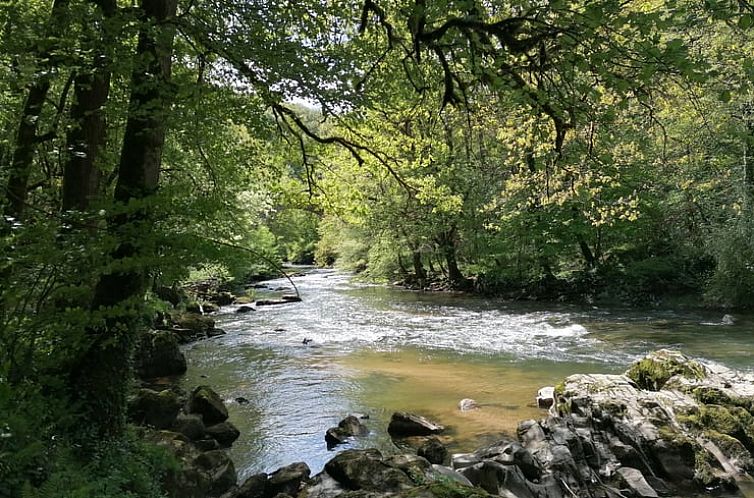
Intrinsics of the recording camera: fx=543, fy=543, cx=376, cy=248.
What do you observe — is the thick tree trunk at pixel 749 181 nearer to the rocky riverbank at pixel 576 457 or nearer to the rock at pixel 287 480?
the rocky riverbank at pixel 576 457

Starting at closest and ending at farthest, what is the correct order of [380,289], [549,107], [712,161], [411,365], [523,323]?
[549,107] < [411,365] < [712,161] < [523,323] < [380,289]

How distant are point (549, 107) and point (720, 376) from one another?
6.82m

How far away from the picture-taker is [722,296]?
57.9 ft

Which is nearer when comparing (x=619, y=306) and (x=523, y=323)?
(x=523, y=323)

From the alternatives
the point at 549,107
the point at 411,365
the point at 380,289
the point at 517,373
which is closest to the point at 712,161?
the point at 517,373

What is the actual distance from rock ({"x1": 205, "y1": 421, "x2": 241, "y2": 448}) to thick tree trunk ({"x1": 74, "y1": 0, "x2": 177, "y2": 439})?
268 centimetres

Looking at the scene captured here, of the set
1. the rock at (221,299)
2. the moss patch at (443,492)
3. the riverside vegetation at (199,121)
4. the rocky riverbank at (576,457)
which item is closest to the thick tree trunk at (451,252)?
the rock at (221,299)

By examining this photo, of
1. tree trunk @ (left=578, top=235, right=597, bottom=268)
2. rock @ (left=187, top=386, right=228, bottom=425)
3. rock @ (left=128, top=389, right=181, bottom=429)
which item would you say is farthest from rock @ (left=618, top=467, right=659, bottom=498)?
tree trunk @ (left=578, top=235, right=597, bottom=268)

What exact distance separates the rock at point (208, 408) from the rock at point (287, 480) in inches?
94.3

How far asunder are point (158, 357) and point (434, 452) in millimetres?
6687

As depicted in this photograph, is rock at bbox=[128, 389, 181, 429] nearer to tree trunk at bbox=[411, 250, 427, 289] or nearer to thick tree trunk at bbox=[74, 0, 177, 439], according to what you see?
thick tree trunk at bbox=[74, 0, 177, 439]

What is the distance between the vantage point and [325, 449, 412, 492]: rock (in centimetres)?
524

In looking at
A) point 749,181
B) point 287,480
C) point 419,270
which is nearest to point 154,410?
point 287,480

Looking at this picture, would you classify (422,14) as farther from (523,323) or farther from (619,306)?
(619,306)
